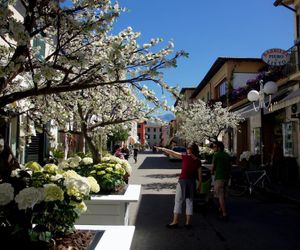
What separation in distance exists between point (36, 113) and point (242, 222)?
4.95m

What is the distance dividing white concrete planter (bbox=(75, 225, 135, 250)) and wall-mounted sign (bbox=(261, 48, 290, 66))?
43.7 ft

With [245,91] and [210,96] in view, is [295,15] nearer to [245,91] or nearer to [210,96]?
[245,91]

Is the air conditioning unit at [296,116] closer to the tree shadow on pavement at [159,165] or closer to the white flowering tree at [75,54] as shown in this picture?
the white flowering tree at [75,54]

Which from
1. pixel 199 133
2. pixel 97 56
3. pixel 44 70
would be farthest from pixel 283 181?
pixel 44 70

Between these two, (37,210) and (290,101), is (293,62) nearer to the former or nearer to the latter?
(290,101)

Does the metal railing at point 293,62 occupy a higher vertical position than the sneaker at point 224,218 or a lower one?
higher

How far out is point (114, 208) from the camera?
6254 mm

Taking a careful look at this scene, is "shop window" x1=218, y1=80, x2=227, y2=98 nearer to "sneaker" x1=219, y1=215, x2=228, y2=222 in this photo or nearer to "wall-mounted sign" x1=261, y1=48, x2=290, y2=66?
"wall-mounted sign" x1=261, y1=48, x2=290, y2=66

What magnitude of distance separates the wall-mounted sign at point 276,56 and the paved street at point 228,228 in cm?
683

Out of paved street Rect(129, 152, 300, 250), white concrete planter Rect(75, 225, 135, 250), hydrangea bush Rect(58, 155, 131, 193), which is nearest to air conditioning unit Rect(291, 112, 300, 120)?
paved street Rect(129, 152, 300, 250)

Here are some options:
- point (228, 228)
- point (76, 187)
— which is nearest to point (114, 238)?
point (76, 187)

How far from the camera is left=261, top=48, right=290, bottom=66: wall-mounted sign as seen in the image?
15836 millimetres

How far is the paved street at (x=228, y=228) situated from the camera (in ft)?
21.1

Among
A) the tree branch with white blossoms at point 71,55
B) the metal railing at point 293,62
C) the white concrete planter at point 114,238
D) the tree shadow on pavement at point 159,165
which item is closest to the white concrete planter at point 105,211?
the white concrete planter at point 114,238
